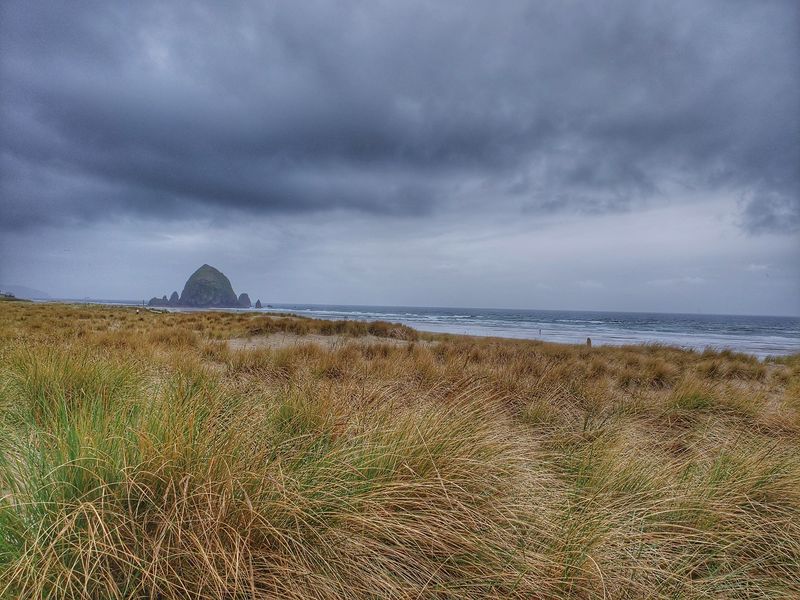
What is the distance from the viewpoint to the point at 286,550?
1.69 m

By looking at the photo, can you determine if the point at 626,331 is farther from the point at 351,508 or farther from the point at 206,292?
the point at 206,292

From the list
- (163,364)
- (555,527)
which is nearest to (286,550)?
(555,527)

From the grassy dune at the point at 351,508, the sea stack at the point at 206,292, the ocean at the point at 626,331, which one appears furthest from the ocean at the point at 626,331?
the sea stack at the point at 206,292

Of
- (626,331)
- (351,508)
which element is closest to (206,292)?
(626,331)

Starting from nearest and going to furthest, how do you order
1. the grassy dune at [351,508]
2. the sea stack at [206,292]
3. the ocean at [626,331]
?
the grassy dune at [351,508] < the ocean at [626,331] < the sea stack at [206,292]

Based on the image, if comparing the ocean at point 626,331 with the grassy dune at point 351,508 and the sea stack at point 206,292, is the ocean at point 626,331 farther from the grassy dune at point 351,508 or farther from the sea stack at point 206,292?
the sea stack at point 206,292

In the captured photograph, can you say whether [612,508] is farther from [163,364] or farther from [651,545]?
[163,364]

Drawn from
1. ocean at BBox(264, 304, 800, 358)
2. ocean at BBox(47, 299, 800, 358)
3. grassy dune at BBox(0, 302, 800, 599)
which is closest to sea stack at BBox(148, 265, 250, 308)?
ocean at BBox(47, 299, 800, 358)

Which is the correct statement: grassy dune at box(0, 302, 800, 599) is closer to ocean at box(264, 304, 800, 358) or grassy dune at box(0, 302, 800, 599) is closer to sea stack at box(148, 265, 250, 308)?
ocean at box(264, 304, 800, 358)

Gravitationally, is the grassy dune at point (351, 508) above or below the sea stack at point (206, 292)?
below

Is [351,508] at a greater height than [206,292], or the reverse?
[206,292]

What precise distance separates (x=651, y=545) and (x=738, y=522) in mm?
811

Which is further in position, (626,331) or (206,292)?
(206,292)

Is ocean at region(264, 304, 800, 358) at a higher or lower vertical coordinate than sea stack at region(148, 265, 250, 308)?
lower
